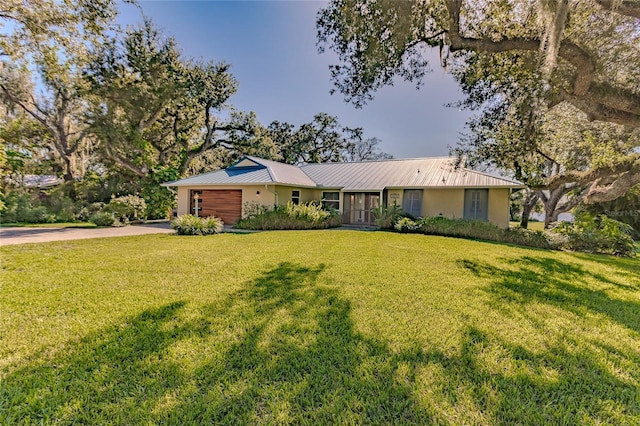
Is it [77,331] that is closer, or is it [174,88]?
[77,331]

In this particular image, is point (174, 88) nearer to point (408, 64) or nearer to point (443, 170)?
point (408, 64)

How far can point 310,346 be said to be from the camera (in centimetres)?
295

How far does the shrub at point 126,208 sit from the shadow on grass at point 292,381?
1458 centimetres

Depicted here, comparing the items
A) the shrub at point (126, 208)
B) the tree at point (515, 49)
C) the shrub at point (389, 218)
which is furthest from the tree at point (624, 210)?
the shrub at point (126, 208)

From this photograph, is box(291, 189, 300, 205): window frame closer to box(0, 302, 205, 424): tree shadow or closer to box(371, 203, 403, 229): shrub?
box(371, 203, 403, 229): shrub

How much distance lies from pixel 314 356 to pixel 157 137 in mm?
22657

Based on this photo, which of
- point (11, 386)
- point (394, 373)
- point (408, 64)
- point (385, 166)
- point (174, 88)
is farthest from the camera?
point (385, 166)

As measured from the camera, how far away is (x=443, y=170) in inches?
654

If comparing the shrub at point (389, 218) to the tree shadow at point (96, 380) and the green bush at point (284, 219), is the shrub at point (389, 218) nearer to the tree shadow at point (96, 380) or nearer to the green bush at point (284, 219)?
the green bush at point (284, 219)

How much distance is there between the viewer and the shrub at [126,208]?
15.1 meters

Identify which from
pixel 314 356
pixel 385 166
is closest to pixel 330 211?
pixel 385 166

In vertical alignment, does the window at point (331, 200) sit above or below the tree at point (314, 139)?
below

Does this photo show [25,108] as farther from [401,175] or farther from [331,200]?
[401,175]

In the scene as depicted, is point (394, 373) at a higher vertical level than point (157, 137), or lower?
lower
